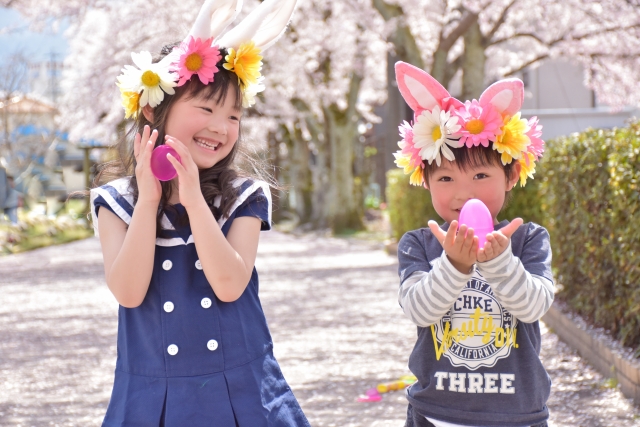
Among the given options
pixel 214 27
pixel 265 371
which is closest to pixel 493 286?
pixel 265 371

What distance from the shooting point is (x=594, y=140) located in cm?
528

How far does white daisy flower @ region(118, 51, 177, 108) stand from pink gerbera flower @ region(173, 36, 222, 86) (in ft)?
0.10

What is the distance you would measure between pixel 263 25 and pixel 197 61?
260 millimetres

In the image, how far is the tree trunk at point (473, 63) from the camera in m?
12.1

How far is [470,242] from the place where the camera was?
1.82 m

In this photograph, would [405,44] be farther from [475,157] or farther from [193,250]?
[193,250]

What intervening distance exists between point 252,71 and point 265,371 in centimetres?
82

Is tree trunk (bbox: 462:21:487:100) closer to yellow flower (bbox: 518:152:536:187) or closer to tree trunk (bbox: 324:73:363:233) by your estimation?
tree trunk (bbox: 324:73:363:233)

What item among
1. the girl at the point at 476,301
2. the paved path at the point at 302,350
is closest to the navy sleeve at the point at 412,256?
the girl at the point at 476,301

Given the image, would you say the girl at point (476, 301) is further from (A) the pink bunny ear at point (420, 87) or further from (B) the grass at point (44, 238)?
(B) the grass at point (44, 238)

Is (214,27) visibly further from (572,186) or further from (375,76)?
(375,76)

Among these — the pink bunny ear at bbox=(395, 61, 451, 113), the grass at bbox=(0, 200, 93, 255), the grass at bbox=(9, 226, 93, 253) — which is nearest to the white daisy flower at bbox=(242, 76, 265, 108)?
the pink bunny ear at bbox=(395, 61, 451, 113)

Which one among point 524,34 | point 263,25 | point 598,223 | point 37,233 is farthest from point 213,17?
point 37,233

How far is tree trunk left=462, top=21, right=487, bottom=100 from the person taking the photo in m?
→ 12.1
